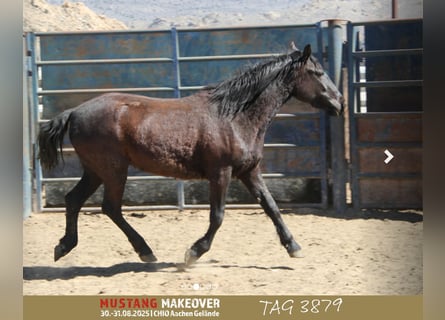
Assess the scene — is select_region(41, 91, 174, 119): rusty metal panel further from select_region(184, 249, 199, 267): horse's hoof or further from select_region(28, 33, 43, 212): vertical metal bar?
select_region(184, 249, 199, 267): horse's hoof

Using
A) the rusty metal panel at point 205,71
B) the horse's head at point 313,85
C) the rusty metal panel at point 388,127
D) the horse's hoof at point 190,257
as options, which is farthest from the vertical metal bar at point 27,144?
the rusty metal panel at point 388,127

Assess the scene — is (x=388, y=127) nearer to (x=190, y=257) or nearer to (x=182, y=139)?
(x=182, y=139)

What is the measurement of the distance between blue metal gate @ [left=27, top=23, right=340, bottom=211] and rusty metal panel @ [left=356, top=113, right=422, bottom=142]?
41cm

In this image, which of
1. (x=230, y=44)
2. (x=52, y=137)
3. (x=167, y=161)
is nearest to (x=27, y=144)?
(x=52, y=137)

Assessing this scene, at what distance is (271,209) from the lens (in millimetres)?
6051

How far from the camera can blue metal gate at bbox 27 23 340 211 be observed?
23.8ft

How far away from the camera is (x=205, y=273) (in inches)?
227

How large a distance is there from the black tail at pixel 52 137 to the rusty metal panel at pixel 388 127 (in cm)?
293

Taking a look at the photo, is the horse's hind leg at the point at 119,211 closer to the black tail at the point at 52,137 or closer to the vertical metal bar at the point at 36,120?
the black tail at the point at 52,137

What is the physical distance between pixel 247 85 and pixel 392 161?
5.60 ft

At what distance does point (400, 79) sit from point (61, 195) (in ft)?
11.7

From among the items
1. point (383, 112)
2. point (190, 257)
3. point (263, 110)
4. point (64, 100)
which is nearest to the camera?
point (190, 257)

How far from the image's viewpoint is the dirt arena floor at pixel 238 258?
5527mm

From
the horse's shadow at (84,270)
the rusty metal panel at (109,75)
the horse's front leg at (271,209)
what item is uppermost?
the rusty metal panel at (109,75)
